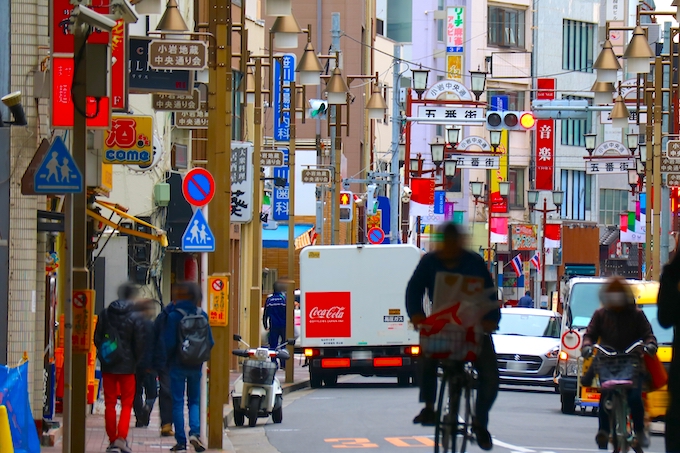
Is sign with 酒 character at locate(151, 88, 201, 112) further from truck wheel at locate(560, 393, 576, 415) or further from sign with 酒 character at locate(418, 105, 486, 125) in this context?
sign with 酒 character at locate(418, 105, 486, 125)

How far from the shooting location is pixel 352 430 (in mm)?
18438

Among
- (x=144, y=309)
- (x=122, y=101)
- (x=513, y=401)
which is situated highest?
(x=122, y=101)

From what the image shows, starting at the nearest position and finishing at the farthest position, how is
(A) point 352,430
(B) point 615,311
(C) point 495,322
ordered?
(C) point 495,322 → (B) point 615,311 → (A) point 352,430

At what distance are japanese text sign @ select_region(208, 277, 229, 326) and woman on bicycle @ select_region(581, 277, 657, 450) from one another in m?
4.59

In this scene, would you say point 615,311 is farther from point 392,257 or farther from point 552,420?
point 392,257

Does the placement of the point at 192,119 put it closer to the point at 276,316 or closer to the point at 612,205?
the point at 276,316

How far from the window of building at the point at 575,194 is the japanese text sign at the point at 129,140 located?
61.2 m

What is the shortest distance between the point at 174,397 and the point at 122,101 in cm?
409

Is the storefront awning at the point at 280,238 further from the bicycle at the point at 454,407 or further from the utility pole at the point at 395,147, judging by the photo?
the bicycle at the point at 454,407

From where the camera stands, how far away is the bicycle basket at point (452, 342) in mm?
10422

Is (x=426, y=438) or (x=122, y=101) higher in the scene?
(x=122, y=101)

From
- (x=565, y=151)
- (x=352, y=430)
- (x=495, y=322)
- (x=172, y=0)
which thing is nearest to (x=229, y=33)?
(x=172, y=0)

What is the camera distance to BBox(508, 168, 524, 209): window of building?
3155 inches

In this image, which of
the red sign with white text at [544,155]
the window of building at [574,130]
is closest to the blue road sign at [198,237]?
the red sign with white text at [544,155]
